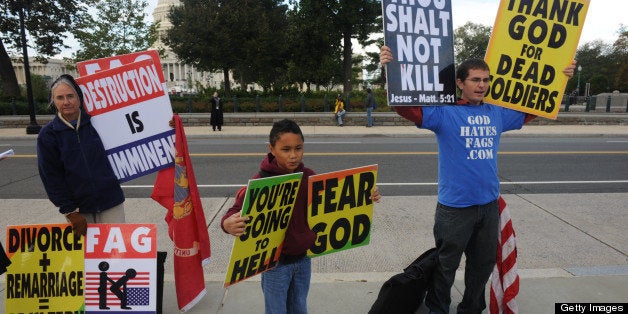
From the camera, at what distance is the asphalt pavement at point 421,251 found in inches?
140

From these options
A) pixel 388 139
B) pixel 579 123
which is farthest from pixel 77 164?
pixel 579 123

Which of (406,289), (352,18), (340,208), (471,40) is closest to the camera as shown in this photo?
(340,208)

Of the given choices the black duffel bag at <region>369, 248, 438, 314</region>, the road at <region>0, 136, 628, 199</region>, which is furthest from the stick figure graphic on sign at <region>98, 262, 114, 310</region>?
the road at <region>0, 136, 628, 199</region>

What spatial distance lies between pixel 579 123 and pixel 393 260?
1933 centimetres

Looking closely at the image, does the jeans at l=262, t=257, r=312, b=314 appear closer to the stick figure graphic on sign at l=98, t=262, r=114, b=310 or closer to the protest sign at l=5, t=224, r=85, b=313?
the stick figure graphic on sign at l=98, t=262, r=114, b=310

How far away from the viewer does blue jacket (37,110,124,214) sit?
282 centimetres

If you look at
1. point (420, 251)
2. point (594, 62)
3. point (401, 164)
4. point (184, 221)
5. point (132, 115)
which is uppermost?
point (594, 62)

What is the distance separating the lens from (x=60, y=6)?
89.0 ft

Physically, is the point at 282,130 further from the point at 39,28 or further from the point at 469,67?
the point at 39,28

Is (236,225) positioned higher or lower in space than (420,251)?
higher

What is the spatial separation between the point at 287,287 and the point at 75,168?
1594 mm

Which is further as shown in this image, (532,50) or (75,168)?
(532,50)

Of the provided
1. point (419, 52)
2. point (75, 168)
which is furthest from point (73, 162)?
→ point (419, 52)

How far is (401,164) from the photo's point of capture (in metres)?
9.98
